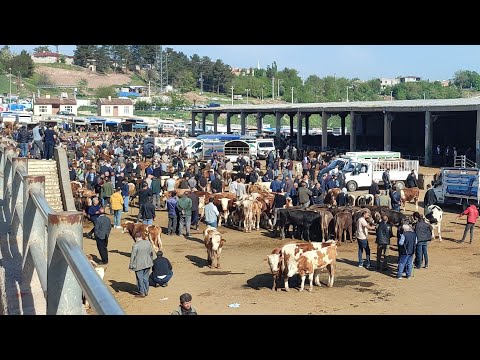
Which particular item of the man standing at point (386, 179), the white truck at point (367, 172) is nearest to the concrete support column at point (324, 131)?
the white truck at point (367, 172)

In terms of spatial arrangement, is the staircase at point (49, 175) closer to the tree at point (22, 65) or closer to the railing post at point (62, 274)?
the railing post at point (62, 274)

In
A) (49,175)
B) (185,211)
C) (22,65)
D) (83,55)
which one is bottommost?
(185,211)

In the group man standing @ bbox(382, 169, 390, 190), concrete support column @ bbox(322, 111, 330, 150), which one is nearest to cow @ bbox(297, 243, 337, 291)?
man standing @ bbox(382, 169, 390, 190)

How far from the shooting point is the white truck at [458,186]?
85.6 feet

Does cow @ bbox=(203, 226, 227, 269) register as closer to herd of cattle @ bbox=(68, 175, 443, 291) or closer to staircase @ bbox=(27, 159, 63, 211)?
herd of cattle @ bbox=(68, 175, 443, 291)

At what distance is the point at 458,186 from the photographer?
26828 millimetres

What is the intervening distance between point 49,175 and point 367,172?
1776 cm

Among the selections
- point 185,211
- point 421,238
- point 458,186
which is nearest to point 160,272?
point 421,238

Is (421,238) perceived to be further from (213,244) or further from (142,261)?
(142,261)

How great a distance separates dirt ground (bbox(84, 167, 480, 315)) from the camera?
13.8 m

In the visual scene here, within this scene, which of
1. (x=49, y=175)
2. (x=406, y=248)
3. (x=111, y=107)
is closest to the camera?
(x=406, y=248)
